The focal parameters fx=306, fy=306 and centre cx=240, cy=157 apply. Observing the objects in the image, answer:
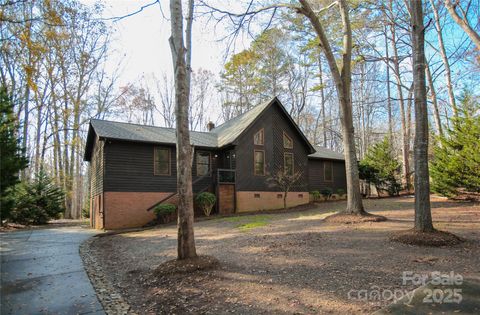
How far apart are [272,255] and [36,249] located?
7813mm

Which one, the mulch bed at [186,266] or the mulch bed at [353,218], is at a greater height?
Result: the mulch bed at [353,218]

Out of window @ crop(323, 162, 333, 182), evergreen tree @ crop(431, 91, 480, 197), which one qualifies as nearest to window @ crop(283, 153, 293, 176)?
window @ crop(323, 162, 333, 182)

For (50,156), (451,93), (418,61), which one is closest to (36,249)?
(418,61)

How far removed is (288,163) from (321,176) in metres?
4.12

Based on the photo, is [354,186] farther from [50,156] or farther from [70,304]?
[50,156]

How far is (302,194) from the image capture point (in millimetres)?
20719

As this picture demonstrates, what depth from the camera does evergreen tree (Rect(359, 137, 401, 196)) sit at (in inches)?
830

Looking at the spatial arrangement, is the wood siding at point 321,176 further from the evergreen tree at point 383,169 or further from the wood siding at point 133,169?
the wood siding at point 133,169

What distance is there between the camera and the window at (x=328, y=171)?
23.7 meters

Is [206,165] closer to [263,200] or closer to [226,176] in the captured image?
[226,176]

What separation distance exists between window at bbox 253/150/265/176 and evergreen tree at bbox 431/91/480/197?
9.25 meters

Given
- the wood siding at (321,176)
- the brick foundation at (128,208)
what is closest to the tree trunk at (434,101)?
the wood siding at (321,176)

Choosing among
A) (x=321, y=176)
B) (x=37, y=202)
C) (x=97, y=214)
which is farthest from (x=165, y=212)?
(x=321, y=176)

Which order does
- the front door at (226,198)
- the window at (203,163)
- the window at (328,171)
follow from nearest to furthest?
the front door at (226,198) < the window at (203,163) < the window at (328,171)
